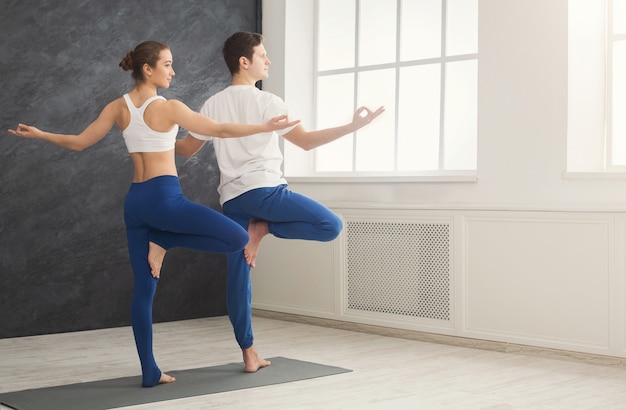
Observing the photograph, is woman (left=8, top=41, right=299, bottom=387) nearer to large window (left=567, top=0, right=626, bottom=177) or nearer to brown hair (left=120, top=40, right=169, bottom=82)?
brown hair (left=120, top=40, right=169, bottom=82)

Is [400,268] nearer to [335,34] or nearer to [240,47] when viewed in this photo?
[335,34]

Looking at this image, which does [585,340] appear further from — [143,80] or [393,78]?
[143,80]

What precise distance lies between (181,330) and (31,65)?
6.13 feet

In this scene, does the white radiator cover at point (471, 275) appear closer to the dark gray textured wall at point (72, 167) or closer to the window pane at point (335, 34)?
the dark gray textured wall at point (72, 167)

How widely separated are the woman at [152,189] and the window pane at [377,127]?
90.5 inches

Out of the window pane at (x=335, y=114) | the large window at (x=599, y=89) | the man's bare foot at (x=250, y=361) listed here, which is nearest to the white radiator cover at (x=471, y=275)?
the large window at (x=599, y=89)

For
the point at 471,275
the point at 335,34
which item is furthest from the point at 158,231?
the point at 335,34

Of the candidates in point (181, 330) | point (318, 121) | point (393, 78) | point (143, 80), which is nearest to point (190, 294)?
point (181, 330)

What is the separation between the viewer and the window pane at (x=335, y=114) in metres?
6.32

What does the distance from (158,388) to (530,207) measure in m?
2.23

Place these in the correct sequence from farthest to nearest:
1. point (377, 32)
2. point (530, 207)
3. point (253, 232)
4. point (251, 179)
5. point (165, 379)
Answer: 1. point (377, 32)
2. point (530, 207)
3. point (253, 232)
4. point (251, 179)
5. point (165, 379)

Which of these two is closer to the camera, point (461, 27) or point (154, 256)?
point (154, 256)

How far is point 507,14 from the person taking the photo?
16.7ft

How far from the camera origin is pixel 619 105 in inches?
195
